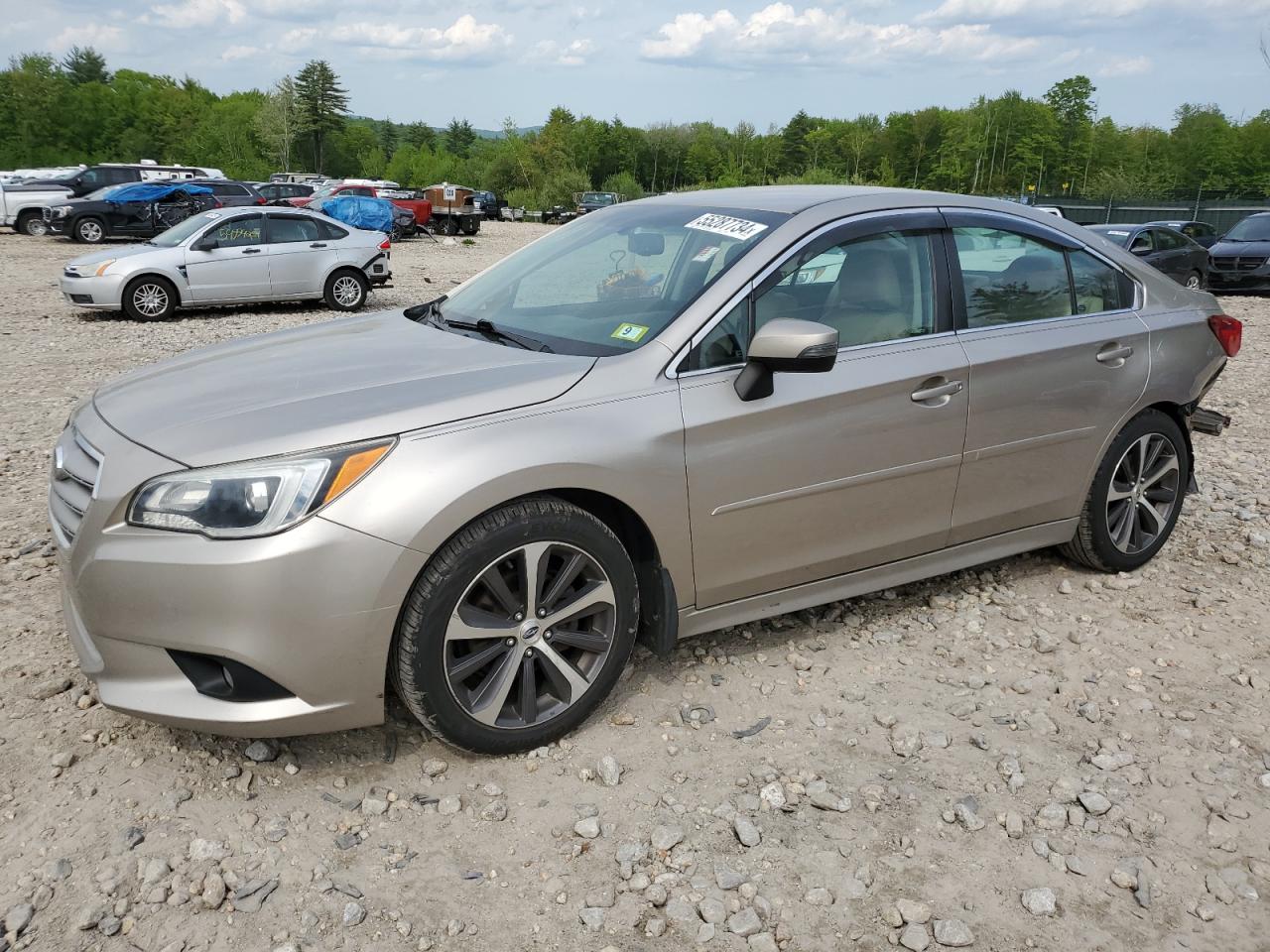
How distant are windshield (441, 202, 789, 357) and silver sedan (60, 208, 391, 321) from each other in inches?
426

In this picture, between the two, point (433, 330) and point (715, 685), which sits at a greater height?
point (433, 330)

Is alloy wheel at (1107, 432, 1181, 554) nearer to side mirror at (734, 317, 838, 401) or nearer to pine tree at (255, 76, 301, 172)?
side mirror at (734, 317, 838, 401)

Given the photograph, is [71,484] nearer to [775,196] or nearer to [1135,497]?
[775,196]

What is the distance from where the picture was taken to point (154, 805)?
9.61 ft

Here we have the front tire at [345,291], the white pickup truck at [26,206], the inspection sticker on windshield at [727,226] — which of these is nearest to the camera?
the inspection sticker on windshield at [727,226]

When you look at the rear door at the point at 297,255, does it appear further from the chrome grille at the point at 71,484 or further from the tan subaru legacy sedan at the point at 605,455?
the chrome grille at the point at 71,484

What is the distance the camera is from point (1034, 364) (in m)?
4.08

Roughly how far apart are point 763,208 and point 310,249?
12.0 metres

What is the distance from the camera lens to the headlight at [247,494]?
2.73m

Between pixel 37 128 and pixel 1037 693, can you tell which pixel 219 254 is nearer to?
pixel 1037 693

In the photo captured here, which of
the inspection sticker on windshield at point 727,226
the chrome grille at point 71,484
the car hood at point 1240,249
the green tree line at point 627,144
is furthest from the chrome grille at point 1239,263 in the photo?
the green tree line at point 627,144

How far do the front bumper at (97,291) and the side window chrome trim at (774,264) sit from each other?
12.2 m

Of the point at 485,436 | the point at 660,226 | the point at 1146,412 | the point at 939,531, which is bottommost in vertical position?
the point at 939,531

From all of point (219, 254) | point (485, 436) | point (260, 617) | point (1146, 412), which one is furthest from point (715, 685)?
point (219, 254)
